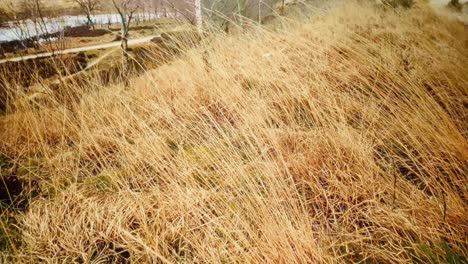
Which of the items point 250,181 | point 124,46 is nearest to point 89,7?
point 124,46

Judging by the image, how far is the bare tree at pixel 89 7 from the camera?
107 inches

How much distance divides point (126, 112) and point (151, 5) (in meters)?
1.61

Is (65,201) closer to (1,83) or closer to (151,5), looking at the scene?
(1,83)

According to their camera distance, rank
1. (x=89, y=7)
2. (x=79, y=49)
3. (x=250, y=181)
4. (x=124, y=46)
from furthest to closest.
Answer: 1. (x=89, y=7)
2. (x=79, y=49)
3. (x=124, y=46)
4. (x=250, y=181)

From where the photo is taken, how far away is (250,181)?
4.00 ft

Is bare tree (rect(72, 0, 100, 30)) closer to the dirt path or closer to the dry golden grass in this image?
the dirt path

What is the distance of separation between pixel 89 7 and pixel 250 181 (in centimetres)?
264

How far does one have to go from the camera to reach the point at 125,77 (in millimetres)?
2350

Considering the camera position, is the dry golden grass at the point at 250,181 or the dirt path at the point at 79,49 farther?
the dirt path at the point at 79,49

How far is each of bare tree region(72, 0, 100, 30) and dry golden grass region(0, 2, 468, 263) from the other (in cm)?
98

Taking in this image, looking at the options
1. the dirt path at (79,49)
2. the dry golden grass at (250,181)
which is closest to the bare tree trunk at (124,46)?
the dirt path at (79,49)

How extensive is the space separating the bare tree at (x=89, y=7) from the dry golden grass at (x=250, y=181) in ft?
3.20

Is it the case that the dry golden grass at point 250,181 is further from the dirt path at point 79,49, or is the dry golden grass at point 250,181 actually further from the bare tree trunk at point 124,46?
the dirt path at point 79,49

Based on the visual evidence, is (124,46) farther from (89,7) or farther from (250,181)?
(250,181)
